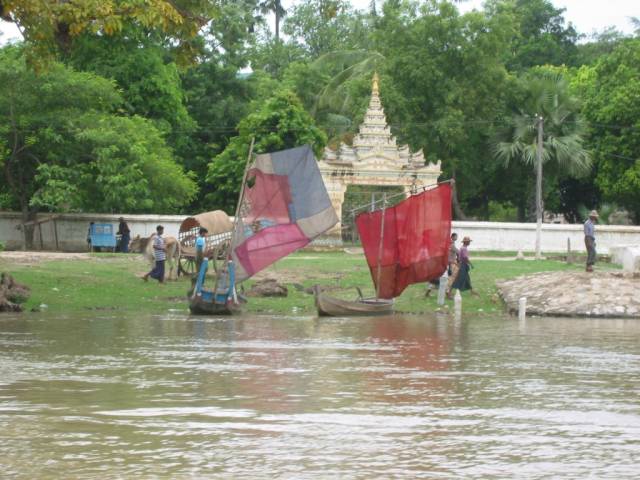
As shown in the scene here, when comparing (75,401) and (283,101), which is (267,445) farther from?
(283,101)

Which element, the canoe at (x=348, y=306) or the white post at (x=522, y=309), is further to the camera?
the white post at (x=522, y=309)

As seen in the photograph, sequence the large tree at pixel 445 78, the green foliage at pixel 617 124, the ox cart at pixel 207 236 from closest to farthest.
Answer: the ox cart at pixel 207 236
the green foliage at pixel 617 124
the large tree at pixel 445 78

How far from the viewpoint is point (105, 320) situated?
21641mm

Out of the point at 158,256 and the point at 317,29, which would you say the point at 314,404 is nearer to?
the point at 158,256

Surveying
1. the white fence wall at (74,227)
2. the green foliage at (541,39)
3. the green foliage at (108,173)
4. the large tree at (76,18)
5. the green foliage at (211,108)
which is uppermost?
the green foliage at (541,39)

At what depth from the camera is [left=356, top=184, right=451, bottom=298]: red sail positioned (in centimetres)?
2408

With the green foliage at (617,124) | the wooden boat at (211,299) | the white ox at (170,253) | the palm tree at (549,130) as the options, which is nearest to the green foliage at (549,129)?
the palm tree at (549,130)

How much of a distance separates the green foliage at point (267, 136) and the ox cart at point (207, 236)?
14984mm

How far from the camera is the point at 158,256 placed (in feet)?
88.1

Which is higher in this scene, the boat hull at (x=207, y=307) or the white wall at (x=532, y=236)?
the white wall at (x=532, y=236)

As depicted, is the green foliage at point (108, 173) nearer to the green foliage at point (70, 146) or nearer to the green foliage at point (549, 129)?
the green foliage at point (70, 146)

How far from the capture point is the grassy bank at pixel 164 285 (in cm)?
2442

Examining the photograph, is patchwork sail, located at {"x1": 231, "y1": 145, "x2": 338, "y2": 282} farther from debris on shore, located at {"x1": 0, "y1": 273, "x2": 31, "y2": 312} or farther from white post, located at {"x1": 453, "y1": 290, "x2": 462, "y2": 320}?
debris on shore, located at {"x1": 0, "y1": 273, "x2": 31, "y2": 312}

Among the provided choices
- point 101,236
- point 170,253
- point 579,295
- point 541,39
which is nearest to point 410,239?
point 579,295
